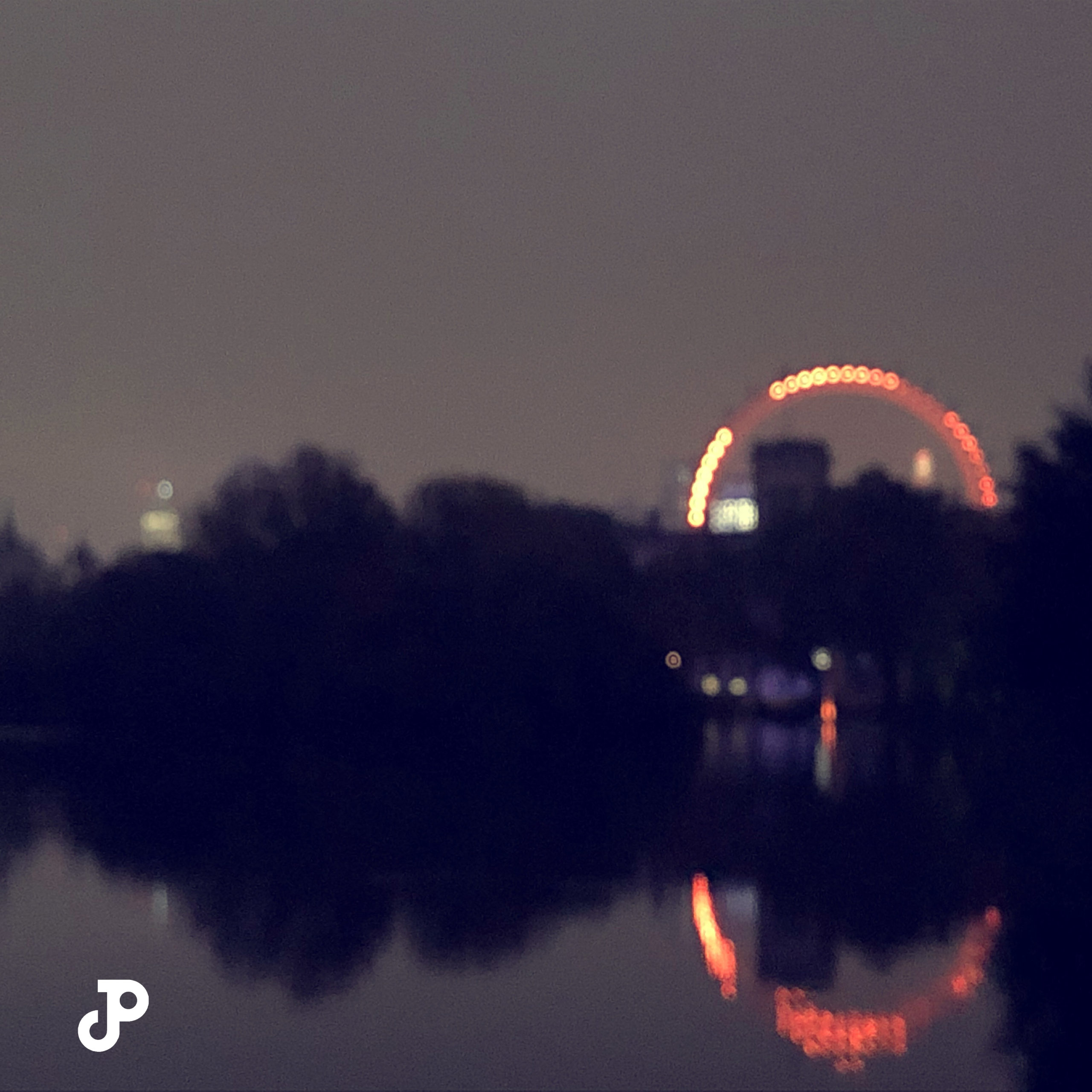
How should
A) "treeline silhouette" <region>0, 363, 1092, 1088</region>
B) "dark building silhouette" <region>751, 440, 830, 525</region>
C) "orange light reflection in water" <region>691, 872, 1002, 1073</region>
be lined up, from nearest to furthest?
"orange light reflection in water" <region>691, 872, 1002, 1073</region>, "treeline silhouette" <region>0, 363, 1092, 1088</region>, "dark building silhouette" <region>751, 440, 830, 525</region>

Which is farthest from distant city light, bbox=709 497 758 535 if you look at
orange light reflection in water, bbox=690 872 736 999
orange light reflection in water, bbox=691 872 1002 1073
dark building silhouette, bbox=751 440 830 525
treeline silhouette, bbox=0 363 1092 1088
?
orange light reflection in water, bbox=691 872 1002 1073

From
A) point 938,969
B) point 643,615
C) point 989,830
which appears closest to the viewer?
point 938,969

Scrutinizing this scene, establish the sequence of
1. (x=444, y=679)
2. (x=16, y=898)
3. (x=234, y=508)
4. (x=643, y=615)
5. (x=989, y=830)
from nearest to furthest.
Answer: (x=16, y=898)
(x=989, y=830)
(x=444, y=679)
(x=643, y=615)
(x=234, y=508)

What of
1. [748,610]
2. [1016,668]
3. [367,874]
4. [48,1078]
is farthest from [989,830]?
[748,610]

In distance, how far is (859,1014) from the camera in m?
10.6

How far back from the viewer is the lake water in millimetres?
9273

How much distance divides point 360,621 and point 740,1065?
37506mm

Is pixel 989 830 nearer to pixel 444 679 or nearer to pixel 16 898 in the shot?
pixel 16 898

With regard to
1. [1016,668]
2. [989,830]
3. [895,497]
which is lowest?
[989,830]

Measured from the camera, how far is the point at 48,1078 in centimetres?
902

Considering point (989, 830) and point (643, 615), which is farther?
point (643, 615)
